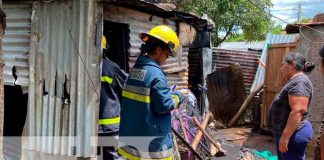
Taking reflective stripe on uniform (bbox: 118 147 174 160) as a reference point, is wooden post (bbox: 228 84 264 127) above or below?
below

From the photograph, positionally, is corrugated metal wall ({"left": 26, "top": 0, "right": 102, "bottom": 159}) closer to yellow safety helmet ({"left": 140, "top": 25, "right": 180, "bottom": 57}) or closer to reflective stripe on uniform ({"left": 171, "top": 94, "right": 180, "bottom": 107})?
yellow safety helmet ({"left": 140, "top": 25, "right": 180, "bottom": 57})

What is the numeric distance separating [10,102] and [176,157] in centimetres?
245

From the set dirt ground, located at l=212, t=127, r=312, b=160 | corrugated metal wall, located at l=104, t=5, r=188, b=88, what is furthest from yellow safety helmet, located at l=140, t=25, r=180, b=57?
dirt ground, located at l=212, t=127, r=312, b=160

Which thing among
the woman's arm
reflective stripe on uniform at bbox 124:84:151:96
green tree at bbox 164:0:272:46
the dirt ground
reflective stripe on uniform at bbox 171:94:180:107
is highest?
green tree at bbox 164:0:272:46

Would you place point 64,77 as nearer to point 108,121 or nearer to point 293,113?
point 108,121

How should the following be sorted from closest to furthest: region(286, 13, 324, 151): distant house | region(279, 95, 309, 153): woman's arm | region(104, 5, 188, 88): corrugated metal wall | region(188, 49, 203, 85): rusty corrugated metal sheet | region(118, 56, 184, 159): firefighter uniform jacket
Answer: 1. region(118, 56, 184, 159): firefighter uniform jacket
2. region(279, 95, 309, 153): woman's arm
3. region(104, 5, 188, 88): corrugated metal wall
4. region(286, 13, 324, 151): distant house
5. region(188, 49, 203, 85): rusty corrugated metal sheet

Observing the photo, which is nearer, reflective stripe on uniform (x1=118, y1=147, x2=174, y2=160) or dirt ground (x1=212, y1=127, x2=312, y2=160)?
reflective stripe on uniform (x1=118, y1=147, x2=174, y2=160)

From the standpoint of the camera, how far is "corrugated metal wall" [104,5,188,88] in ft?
17.3

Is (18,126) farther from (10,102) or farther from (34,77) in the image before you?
(34,77)

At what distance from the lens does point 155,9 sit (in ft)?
19.0

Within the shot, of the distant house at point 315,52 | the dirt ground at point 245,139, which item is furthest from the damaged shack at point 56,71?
the distant house at point 315,52

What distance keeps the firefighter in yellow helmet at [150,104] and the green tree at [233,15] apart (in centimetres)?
1266

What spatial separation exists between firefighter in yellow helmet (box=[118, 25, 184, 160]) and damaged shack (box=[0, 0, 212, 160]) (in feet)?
4.51

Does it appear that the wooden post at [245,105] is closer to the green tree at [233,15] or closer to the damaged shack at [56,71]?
the green tree at [233,15]
